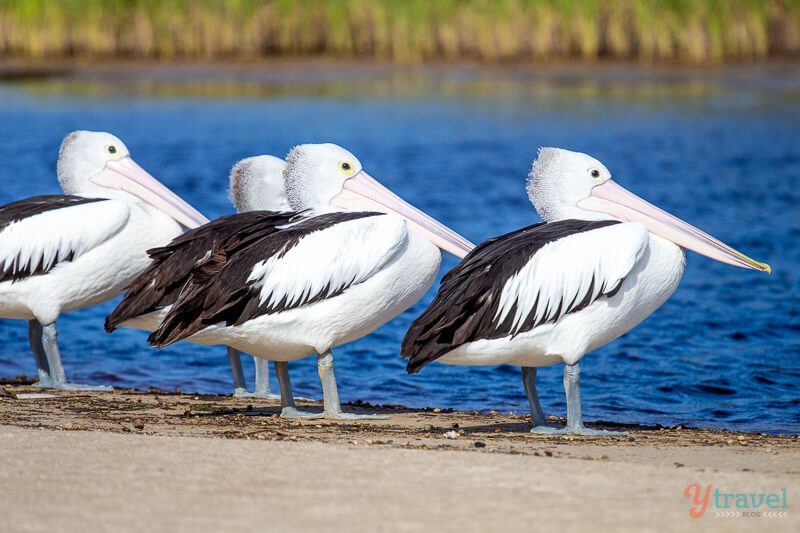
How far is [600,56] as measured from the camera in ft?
87.7

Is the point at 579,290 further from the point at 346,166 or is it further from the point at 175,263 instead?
the point at 175,263

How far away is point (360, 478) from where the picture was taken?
3.89m

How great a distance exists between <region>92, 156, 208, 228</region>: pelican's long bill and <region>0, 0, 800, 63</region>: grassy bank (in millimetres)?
18872

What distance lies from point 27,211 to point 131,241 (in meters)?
0.54

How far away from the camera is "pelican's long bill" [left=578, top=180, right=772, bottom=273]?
5.50 metres

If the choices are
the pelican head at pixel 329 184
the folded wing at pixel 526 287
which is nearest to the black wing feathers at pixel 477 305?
the folded wing at pixel 526 287

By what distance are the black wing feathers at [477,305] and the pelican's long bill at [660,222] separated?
1.11 feet

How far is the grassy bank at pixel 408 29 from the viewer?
A: 25.7m

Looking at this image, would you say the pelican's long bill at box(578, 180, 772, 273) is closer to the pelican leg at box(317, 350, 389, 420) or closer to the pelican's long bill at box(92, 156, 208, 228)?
the pelican leg at box(317, 350, 389, 420)

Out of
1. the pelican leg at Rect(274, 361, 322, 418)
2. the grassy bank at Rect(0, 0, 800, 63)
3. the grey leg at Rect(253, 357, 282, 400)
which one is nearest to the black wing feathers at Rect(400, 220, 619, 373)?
the pelican leg at Rect(274, 361, 322, 418)

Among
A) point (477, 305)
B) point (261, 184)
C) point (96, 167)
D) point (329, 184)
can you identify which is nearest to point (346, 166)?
point (329, 184)

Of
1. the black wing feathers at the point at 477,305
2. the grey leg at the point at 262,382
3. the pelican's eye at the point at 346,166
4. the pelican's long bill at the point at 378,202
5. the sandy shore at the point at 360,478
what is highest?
the pelican's eye at the point at 346,166

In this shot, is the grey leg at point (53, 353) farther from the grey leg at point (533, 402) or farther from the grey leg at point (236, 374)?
the grey leg at point (533, 402)

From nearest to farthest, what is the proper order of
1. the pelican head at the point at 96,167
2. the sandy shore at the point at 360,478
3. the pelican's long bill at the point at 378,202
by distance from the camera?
the sandy shore at the point at 360,478 < the pelican's long bill at the point at 378,202 < the pelican head at the point at 96,167
